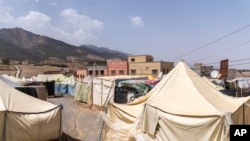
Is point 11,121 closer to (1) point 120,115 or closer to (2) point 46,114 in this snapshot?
(2) point 46,114

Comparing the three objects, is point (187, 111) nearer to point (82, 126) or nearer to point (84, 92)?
point (82, 126)

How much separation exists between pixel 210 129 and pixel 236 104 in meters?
2.80

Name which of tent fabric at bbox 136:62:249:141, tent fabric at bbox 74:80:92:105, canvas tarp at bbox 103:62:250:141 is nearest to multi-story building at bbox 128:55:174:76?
tent fabric at bbox 74:80:92:105

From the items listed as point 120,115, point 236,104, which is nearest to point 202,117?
point 236,104

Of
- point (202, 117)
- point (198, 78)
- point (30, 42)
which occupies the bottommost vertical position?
point (202, 117)

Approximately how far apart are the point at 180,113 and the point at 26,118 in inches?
225

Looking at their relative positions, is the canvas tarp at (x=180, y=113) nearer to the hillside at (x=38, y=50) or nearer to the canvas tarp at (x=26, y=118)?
the canvas tarp at (x=26, y=118)

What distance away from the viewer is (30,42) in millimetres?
191000

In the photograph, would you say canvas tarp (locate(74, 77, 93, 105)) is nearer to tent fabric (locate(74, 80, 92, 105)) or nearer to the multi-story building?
tent fabric (locate(74, 80, 92, 105))

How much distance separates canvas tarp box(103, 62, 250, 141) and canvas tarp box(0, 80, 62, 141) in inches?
88.9

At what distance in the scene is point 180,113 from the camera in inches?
376

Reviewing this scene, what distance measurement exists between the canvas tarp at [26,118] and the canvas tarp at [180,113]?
2257 mm

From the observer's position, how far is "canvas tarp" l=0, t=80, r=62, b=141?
10250 millimetres

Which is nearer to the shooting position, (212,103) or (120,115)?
(212,103)
